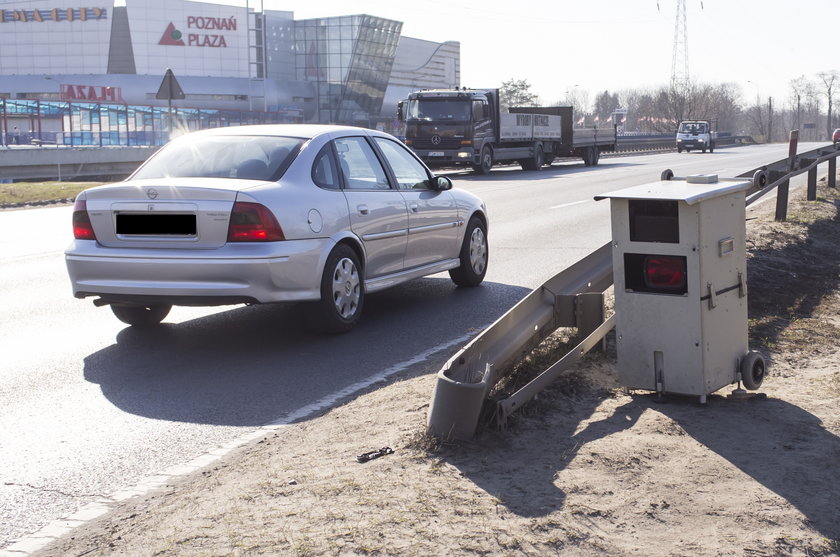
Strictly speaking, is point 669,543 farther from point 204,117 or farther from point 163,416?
point 204,117

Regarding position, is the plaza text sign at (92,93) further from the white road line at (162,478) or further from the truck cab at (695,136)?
the white road line at (162,478)

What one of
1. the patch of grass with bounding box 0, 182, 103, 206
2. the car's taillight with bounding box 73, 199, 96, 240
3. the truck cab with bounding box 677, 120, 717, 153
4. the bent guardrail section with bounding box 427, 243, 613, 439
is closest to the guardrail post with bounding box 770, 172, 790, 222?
the bent guardrail section with bounding box 427, 243, 613, 439

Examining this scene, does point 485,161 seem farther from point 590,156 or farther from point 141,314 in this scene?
point 141,314

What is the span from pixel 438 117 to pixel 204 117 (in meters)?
29.1

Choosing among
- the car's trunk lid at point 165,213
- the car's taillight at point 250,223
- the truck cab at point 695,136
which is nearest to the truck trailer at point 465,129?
the car's trunk lid at point 165,213

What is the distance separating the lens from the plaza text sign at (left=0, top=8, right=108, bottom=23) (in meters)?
98.9

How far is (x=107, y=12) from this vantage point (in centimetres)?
9888

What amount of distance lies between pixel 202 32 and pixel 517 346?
100426 millimetres

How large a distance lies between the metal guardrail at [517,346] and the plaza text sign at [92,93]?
87154 mm

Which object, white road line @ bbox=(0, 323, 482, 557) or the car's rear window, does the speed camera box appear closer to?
white road line @ bbox=(0, 323, 482, 557)

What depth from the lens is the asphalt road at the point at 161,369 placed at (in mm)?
4668

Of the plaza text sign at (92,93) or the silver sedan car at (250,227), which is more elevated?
the plaza text sign at (92,93)

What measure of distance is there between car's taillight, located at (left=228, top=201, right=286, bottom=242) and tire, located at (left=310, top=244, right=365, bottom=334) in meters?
0.60

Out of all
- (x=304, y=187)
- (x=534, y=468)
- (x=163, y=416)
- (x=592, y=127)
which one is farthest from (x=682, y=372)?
(x=592, y=127)
